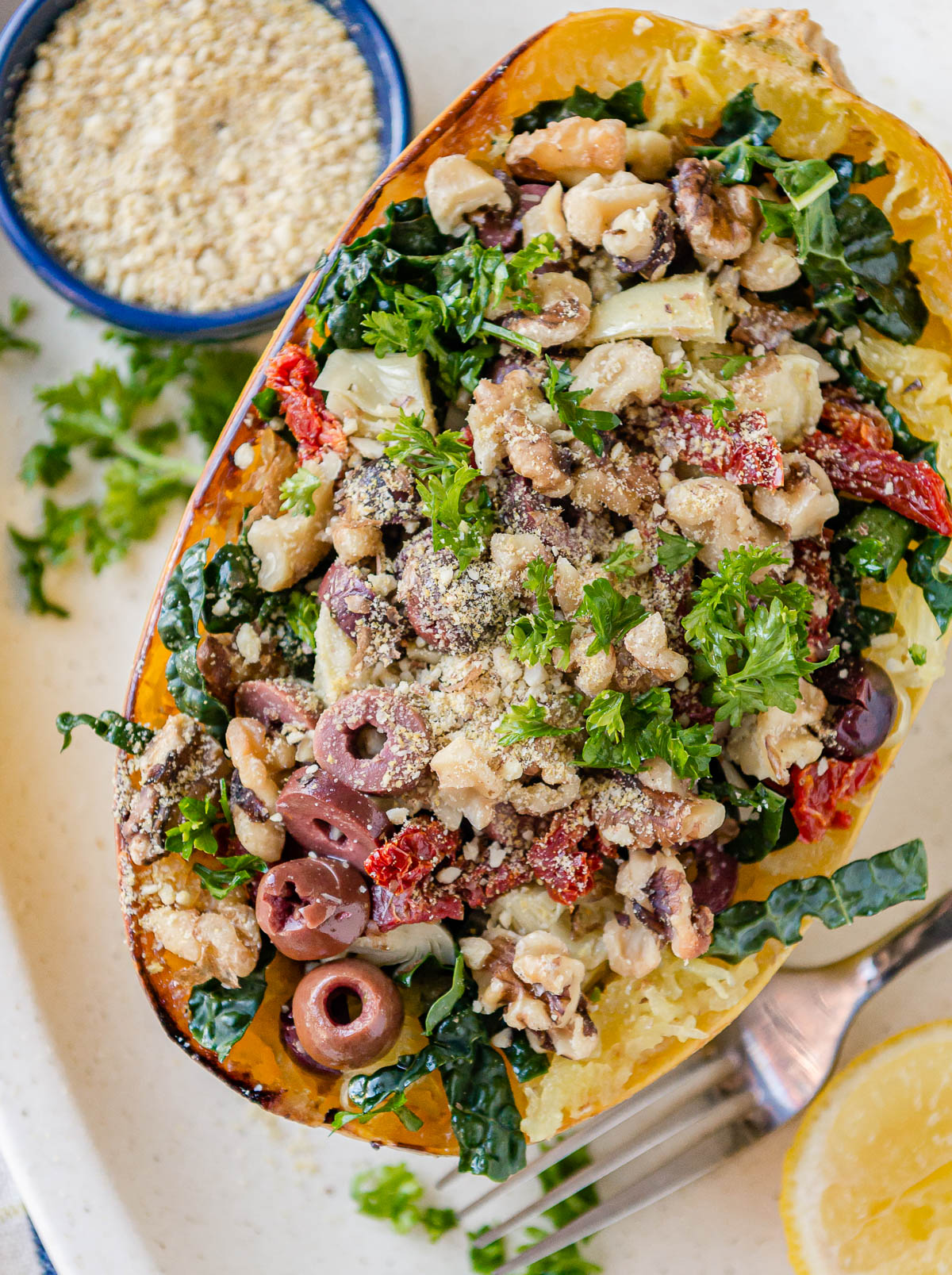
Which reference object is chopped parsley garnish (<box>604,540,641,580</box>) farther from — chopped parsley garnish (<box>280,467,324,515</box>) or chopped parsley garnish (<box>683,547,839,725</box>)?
chopped parsley garnish (<box>280,467,324,515</box>)

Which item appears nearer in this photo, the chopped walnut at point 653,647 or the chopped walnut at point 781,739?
the chopped walnut at point 653,647

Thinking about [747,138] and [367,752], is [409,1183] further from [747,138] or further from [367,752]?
[747,138]

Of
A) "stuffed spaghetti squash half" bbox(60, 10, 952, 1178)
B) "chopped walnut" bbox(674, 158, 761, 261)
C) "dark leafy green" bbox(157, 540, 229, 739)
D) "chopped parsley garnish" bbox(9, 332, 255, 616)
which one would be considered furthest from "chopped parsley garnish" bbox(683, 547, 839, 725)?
"chopped parsley garnish" bbox(9, 332, 255, 616)

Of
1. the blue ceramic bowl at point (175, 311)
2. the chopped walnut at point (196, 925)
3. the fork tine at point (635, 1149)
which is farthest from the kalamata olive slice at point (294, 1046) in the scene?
the blue ceramic bowl at point (175, 311)

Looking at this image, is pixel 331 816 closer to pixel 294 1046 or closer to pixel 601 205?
pixel 294 1046

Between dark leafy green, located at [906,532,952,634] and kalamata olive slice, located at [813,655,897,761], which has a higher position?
dark leafy green, located at [906,532,952,634]

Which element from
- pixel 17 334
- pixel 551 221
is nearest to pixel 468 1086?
pixel 551 221

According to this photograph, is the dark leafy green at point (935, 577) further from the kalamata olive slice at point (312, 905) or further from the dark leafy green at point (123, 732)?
the dark leafy green at point (123, 732)
